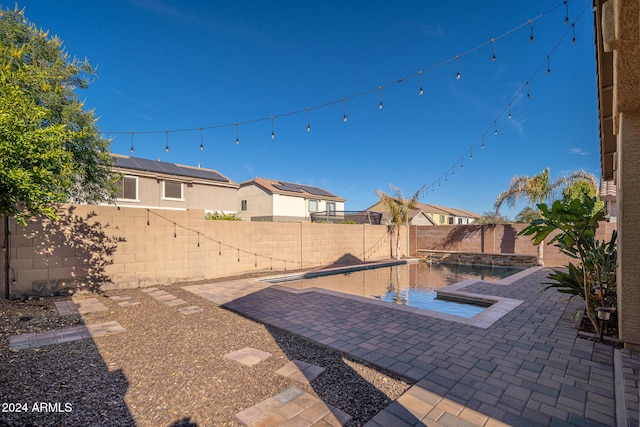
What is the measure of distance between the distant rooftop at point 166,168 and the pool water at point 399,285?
10628 mm

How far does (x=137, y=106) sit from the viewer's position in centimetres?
1148

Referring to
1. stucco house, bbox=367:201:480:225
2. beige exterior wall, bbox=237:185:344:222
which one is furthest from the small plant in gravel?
stucco house, bbox=367:201:480:225

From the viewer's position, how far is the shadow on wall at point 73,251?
20.6ft

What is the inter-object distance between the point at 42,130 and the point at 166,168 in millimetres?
14111

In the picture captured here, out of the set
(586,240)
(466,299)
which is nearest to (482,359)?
(586,240)

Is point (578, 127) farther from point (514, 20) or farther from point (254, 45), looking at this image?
point (254, 45)

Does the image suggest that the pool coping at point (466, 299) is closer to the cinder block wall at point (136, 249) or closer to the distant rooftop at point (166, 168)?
the cinder block wall at point (136, 249)

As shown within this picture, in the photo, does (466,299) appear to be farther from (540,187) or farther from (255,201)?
(255,201)

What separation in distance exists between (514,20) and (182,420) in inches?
343

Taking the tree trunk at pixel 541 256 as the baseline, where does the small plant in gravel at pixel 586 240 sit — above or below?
above

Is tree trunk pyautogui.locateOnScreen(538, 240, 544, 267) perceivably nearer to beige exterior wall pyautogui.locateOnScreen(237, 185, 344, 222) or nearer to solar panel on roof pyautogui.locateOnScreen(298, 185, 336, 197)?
beige exterior wall pyautogui.locateOnScreen(237, 185, 344, 222)

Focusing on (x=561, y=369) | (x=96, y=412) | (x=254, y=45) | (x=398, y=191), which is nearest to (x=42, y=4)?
(x=254, y=45)

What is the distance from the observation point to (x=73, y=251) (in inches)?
260

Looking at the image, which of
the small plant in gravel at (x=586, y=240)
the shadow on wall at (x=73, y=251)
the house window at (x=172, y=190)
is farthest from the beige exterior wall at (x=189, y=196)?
the small plant in gravel at (x=586, y=240)
